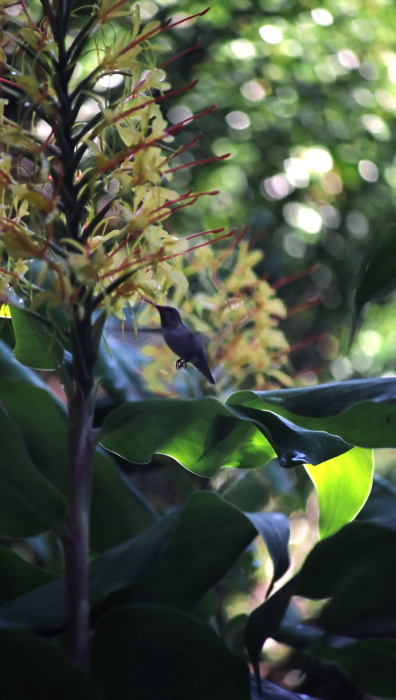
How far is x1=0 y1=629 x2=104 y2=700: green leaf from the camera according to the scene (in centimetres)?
39

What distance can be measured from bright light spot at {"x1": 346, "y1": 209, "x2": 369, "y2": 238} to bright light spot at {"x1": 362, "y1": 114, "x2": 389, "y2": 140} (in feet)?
0.51

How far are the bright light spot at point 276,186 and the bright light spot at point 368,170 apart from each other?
5.5 inches

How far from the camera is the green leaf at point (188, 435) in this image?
0.44 meters

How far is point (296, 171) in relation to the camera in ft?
4.66

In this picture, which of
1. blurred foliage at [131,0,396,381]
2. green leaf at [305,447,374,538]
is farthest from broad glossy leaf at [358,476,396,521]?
blurred foliage at [131,0,396,381]

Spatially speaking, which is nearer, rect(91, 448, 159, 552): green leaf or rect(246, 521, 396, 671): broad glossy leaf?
rect(246, 521, 396, 671): broad glossy leaf

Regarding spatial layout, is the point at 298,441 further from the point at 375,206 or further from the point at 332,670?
the point at 375,206

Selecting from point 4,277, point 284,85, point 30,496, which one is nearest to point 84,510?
point 30,496

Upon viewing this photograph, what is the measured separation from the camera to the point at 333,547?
0.47m

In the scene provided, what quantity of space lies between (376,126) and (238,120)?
0.27m

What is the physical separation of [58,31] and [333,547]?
13.7 inches

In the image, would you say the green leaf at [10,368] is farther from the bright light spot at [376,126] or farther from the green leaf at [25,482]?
the bright light spot at [376,126]

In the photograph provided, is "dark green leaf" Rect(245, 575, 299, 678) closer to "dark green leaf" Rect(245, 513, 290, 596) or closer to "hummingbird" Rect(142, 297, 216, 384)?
"dark green leaf" Rect(245, 513, 290, 596)

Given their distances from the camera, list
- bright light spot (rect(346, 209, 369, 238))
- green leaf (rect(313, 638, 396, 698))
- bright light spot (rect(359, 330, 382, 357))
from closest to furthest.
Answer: green leaf (rect(313, 638, 396, 698))
bright light spot (rect(346, 209, 369, 238))
bright light spot (rect(359, 330, 382, 357))
